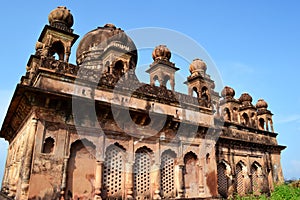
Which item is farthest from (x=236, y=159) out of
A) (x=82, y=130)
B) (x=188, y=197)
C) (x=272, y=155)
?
(x=82, y=130)

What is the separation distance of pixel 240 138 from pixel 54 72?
11.8m

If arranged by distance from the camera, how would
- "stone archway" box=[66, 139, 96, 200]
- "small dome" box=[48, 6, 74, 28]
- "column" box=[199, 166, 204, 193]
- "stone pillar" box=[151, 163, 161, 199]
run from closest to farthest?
"stone archway" box=[66, 139, 96, 200] → "stone pillar" box=[151, 163, 161, 199] → "small dome" box=[48, 6, 74, 28] → "column" box=[199, 166, 204, 193]

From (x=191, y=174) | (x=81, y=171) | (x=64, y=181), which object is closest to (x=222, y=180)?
(x=191, y=174)

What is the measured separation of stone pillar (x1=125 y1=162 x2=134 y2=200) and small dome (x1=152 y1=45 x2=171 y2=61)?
22.3 ft

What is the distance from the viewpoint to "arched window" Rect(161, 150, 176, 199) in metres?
10.1

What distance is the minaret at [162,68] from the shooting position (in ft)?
44.5

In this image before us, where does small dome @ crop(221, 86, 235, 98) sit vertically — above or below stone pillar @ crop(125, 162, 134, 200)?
above

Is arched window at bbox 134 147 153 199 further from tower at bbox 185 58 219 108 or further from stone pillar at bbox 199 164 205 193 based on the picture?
tower at bbox 185 58 219 108

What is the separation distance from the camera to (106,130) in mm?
9055

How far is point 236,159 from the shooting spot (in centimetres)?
1496

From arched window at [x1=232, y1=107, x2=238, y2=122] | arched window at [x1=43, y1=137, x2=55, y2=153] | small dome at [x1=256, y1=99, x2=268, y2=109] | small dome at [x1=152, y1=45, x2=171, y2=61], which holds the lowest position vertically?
arched window at [x1=43, y1=137, x2=55, y2=153]

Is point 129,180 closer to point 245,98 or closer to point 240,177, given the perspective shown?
point 240,177

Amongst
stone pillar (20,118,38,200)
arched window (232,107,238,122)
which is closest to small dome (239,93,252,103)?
arched window (232,107,238,122)

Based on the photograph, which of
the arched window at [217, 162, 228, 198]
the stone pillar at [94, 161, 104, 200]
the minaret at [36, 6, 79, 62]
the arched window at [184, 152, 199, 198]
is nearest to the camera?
the stone pillar at [94, 161, 104, 200]
